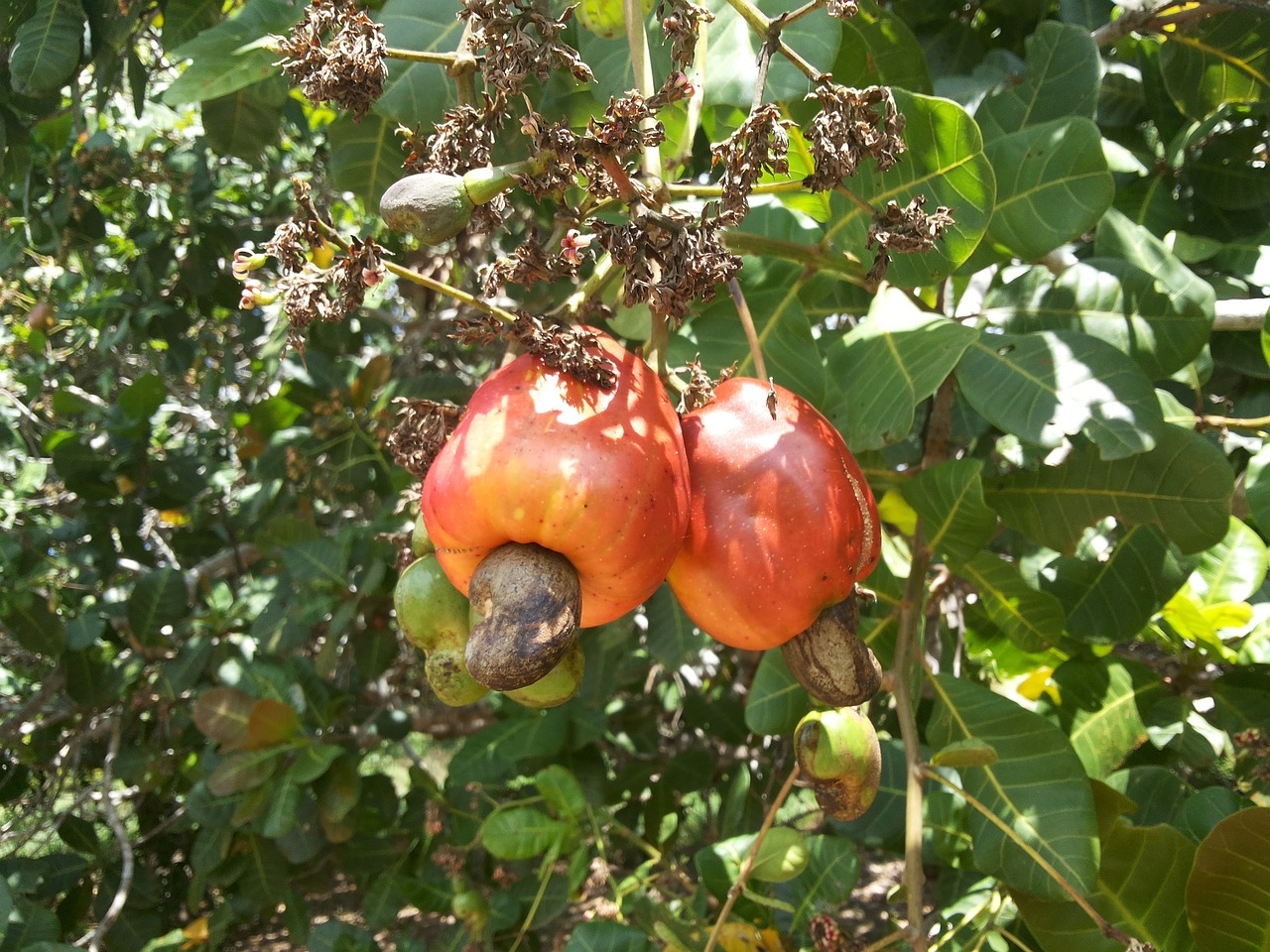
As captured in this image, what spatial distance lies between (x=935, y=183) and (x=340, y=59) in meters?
0.70

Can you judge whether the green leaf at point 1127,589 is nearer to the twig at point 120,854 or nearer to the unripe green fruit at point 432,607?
the unripe green fruit at point 432,607

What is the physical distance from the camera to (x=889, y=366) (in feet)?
3.97

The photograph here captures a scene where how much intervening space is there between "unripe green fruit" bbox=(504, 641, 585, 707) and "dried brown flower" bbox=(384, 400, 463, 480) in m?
0.24

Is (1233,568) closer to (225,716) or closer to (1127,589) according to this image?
(1127,589)

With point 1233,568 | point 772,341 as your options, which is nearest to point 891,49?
point 772,341

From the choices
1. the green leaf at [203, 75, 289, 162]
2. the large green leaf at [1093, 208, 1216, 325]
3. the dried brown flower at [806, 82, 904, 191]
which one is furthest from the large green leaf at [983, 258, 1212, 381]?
the green leaf at [203, 75, 289, 162]

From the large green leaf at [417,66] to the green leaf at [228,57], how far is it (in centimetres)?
22

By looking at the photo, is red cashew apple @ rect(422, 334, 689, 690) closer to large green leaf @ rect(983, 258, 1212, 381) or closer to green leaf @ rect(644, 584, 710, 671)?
large green leaf @ rect(983, 258, 1212, 381)

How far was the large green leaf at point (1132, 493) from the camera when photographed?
1.34 m

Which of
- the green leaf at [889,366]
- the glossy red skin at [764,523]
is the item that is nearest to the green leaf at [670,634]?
the green leaf at [889,366]

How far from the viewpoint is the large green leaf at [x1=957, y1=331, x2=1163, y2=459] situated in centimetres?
123

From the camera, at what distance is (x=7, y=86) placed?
1.89 metres

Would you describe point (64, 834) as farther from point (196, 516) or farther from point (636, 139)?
point (636, 139)

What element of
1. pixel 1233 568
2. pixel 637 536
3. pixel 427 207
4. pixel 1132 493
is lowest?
pixel 1233 568
